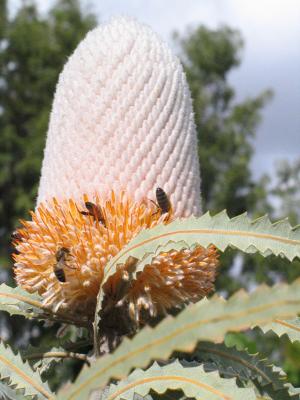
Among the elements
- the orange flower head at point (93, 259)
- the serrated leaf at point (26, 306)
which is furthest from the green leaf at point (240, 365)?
the serrated leaf at point (26, 306)

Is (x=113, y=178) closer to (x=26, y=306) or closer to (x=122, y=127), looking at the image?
(x=122, y=127)

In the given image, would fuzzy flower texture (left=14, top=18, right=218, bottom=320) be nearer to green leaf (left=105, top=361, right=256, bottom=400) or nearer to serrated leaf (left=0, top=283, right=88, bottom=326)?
serrated leaf (left=0, top=283, right=88, bottom=326)

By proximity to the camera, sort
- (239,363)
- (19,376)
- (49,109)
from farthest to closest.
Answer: (49,109) < (239,363) < (19,376)

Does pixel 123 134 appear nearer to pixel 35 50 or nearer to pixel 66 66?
pixel 66 66

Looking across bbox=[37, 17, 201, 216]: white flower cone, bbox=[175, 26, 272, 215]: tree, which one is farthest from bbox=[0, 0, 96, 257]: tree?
bbox=[37, 17, 201, 216]: white flower cone

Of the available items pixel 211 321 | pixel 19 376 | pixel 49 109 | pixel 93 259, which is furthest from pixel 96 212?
pixel 49 109
